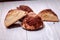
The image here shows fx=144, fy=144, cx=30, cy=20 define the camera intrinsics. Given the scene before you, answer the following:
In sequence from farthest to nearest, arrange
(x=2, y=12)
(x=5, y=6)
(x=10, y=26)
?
(x=5, y=6)
(x=2, y=12)
(x=10, y=26)

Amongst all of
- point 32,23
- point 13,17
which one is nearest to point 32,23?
point 32,23

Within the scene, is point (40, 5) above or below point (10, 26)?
above

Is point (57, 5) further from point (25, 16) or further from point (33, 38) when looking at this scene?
point (33, 38)

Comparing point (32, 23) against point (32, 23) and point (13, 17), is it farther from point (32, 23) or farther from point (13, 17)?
point (13, 17)

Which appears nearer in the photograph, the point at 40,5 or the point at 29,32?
the point at 29,32

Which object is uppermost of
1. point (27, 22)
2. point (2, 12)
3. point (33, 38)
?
Result: point (2, 12)

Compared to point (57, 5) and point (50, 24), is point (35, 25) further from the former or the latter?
point (57, 5)

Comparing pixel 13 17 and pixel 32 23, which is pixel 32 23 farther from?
pixel 13 17

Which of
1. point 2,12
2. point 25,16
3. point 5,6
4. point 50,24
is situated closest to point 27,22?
point 25,16

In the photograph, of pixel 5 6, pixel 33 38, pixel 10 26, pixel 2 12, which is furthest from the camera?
pixel 5 6

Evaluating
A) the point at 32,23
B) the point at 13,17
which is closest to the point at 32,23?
the point at 32,23
